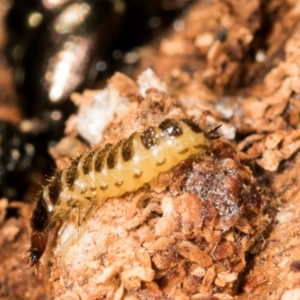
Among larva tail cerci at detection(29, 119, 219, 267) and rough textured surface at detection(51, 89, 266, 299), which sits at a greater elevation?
larva tail cerci at detection(29, 119, 219, 267)

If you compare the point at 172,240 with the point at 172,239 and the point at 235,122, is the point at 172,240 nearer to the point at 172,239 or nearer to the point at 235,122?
the point at 172,239

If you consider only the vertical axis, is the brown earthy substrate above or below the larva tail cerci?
below

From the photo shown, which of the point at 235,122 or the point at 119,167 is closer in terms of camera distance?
the point at 119,167

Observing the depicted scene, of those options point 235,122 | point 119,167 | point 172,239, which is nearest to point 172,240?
point 172,239

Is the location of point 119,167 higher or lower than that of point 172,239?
higher

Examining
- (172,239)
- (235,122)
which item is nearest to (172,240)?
(172,239)

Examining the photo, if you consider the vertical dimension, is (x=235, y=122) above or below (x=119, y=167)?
below

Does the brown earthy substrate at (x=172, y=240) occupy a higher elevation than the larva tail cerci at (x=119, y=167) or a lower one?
lower

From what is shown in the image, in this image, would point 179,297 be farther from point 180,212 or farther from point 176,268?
point 180,212

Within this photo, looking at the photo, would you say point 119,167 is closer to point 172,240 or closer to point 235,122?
point 172,240
